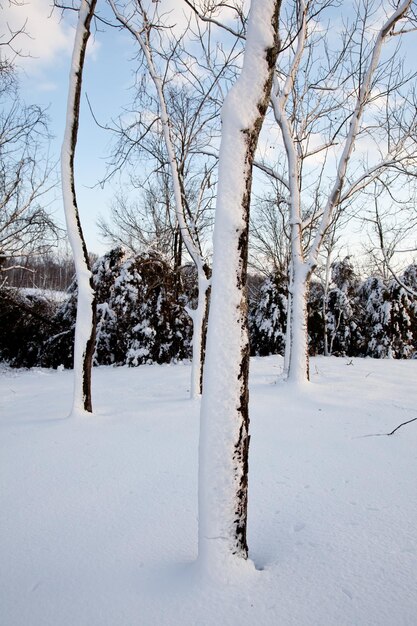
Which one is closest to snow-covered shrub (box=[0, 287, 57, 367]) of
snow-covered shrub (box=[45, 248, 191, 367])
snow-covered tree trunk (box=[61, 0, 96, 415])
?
snow-covered shrub (box=[45, 248, 191, 367])

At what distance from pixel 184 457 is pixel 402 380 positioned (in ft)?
19.6

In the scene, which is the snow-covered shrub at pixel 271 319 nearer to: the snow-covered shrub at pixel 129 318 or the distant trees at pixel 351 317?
the distant trees at pixel 351 317

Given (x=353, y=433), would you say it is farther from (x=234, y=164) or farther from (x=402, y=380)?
(x=402, y=380)

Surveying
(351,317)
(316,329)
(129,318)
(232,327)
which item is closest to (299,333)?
(232,327)

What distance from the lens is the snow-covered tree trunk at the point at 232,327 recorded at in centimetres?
186

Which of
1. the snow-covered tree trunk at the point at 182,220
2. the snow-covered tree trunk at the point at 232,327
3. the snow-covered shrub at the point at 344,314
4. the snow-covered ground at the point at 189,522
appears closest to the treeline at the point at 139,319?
the snow-covered shrub at the point at 344,314

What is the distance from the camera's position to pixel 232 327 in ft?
6.42

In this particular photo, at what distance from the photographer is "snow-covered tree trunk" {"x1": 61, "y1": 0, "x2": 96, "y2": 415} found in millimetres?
4941

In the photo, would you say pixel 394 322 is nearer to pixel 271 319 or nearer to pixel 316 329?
pixel 316 329

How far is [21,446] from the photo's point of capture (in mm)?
3986

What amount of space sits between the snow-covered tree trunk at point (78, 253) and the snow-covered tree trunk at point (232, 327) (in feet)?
11.8

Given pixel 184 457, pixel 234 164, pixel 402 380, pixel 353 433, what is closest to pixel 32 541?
pixel 184 457

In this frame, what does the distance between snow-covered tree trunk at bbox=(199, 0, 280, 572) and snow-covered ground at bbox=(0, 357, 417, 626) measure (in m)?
0.25

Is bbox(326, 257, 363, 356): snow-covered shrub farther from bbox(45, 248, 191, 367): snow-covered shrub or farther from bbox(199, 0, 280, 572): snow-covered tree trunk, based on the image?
bbox(199, 0, 280, 572): snow-covered tree trunk
